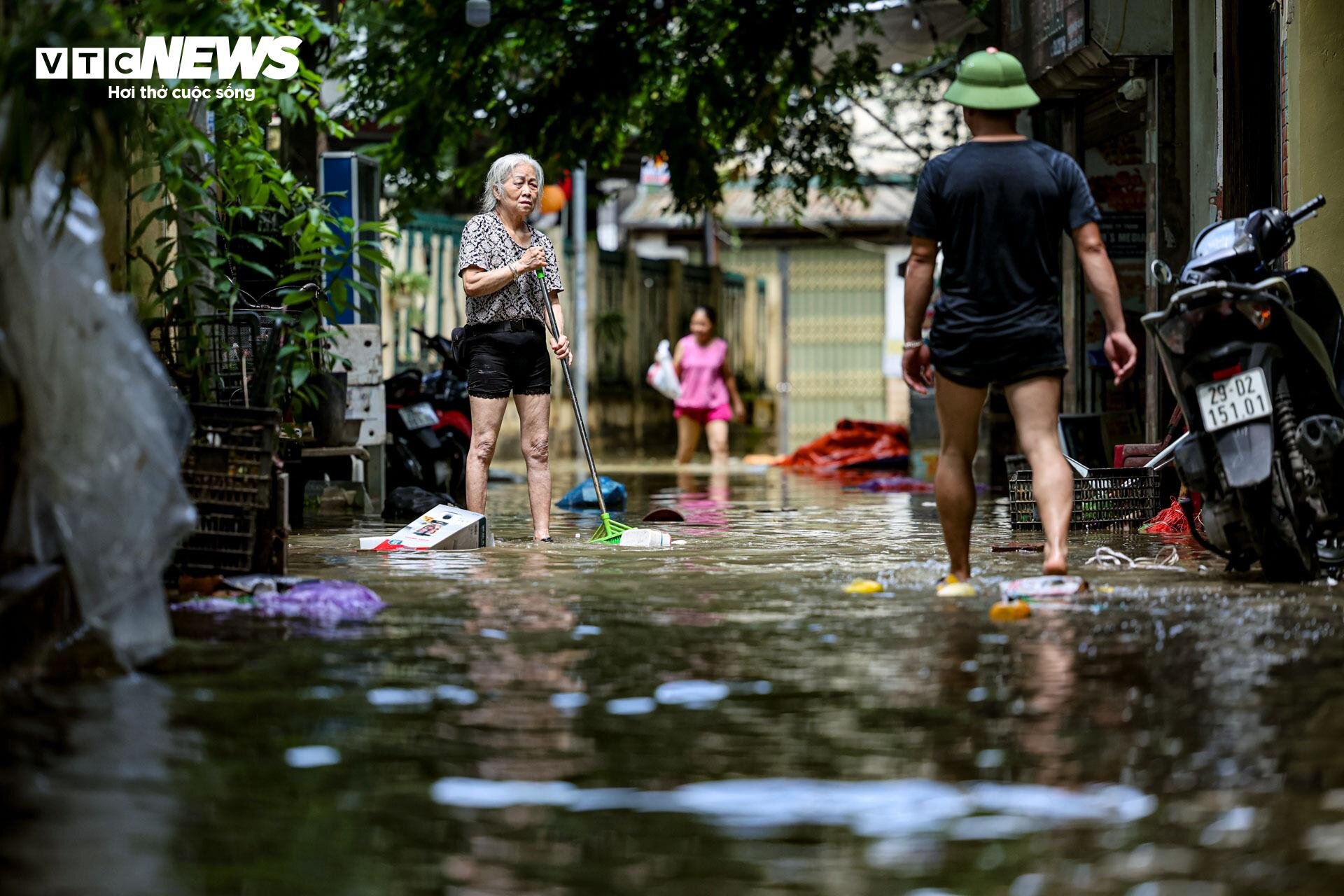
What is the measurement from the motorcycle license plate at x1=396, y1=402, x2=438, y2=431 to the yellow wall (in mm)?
6302

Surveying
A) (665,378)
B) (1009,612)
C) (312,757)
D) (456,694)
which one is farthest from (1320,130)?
(665,378)

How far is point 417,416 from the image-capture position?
13508 mm

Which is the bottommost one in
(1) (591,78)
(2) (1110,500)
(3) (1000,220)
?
(2) (1110,500)

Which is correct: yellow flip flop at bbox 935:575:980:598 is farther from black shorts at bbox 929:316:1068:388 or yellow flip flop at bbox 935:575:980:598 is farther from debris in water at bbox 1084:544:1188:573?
debris in water at bbox 1084:544:1188:573

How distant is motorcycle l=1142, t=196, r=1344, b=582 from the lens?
7000 millimetres

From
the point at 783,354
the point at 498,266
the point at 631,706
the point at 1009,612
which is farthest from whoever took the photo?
the point at 783,354

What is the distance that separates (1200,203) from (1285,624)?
6643 millimetres

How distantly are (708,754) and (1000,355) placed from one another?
11.1 ft

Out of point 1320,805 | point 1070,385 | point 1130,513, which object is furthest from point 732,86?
point 1320,805

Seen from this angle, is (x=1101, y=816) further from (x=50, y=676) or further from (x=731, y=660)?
(x=50, y=676)

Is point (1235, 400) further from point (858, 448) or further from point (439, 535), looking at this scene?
point (858, 448)

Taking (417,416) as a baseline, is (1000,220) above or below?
above

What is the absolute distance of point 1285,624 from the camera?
19.2 ft

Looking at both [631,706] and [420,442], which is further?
[420,442]
